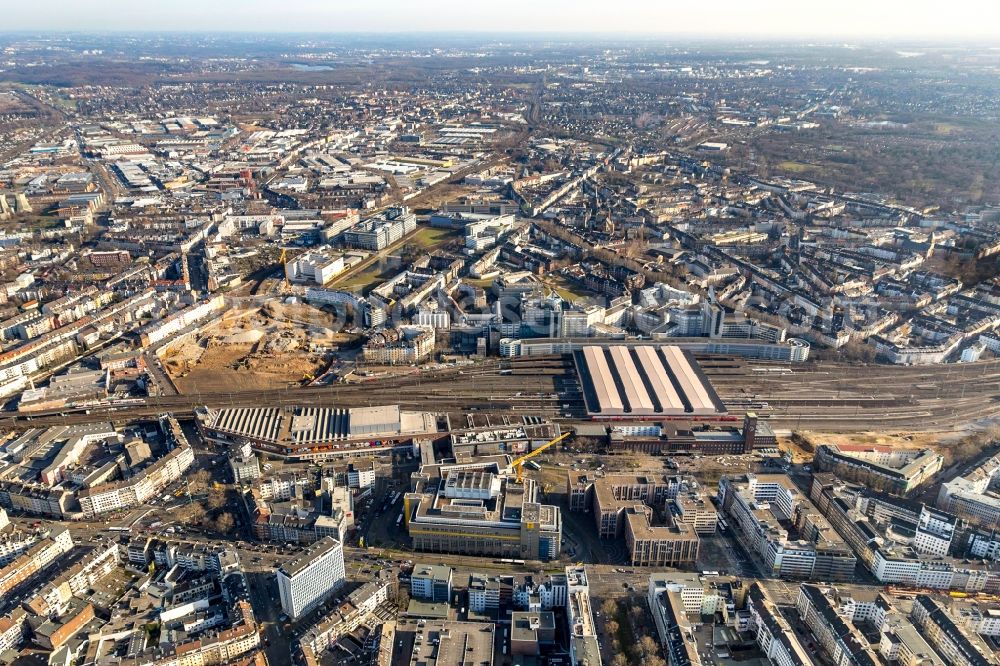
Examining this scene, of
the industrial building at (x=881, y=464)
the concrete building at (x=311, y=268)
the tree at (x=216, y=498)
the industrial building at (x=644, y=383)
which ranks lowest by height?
the tree at (x=216, y=498)

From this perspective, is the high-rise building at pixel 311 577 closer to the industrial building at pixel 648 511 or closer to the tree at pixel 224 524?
the tree at pixel 224 524

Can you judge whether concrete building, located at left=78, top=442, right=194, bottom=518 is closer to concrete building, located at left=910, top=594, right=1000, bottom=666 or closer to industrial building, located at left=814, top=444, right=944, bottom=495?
industrial building, located at left=814, top=444, right=944, bottom=495

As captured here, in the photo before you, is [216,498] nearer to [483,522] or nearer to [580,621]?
[483,522]

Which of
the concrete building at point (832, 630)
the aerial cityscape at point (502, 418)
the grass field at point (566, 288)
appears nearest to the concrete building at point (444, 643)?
the aerial cityscape at point (502, 418)

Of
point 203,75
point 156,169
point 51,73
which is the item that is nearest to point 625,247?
point 156,169

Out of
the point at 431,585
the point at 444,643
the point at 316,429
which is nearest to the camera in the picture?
the point at 444,643

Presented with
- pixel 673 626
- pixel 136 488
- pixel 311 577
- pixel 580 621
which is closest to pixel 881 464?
pixel 673 626

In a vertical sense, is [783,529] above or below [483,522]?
below
